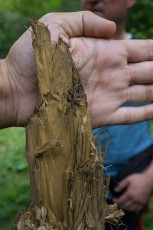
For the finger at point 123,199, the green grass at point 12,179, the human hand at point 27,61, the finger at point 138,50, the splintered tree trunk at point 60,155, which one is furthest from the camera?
the green grass at point 12,179

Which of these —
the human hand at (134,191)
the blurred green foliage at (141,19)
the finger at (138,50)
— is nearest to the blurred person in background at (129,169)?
the human hand at (134,191)

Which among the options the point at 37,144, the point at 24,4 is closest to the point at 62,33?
the point at 37,144

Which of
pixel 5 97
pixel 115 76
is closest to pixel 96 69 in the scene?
pixel 115 76

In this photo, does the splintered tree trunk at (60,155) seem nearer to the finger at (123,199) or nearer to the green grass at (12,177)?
the finger at (123,199)

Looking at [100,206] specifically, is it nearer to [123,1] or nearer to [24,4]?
[123,1]

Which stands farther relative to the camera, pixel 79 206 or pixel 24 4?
pixel 24 4

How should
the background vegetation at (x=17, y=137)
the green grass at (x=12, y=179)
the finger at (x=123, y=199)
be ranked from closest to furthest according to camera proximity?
the finger at (x=123, y=199) < the green grass at (x=12, y=179) < the background vegetation at (x=17, y=137)

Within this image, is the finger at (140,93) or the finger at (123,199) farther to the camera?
the finger at (123,199)
